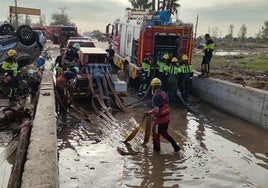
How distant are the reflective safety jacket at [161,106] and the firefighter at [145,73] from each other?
5394mm

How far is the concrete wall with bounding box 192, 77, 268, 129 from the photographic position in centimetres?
995

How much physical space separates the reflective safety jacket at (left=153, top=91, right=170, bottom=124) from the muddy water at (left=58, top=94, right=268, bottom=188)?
734 millimetres

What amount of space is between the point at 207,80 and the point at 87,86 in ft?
15.5

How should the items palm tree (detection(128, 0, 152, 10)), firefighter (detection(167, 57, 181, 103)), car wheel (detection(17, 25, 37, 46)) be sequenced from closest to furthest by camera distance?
firefighter (detection(167, 57, 181, 103)) → car wheel (detection(17, 25, 37, 46)) → palm tree (detection(128, 0, 152, 10))

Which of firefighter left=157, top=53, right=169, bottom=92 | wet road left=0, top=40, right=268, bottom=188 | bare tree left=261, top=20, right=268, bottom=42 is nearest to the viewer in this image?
wet road left=0, top=40, right=268, bottom=188

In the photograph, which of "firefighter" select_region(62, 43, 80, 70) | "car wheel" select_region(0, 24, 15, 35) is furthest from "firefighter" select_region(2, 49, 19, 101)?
"car wheel" select_region(0, 24, 15, 35)

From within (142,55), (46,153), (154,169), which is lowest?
(154,169)

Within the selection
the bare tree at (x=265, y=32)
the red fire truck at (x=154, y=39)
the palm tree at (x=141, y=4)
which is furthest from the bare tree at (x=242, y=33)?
the red fire truck at (x=154, y=39)

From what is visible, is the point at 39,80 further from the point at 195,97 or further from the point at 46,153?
the point at 46,153

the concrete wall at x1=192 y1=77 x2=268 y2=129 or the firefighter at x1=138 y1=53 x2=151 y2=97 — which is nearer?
the concrete wall at x1=192 y1=77 x2=268 y2=129

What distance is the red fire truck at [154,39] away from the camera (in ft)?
A: 41.7

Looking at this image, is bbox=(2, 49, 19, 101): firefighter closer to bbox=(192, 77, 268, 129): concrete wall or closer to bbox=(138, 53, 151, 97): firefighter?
bbox=(138, 53, 151, 97): firefighter

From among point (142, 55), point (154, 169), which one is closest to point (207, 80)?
point (142, 55)

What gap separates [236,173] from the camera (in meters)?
6.44
